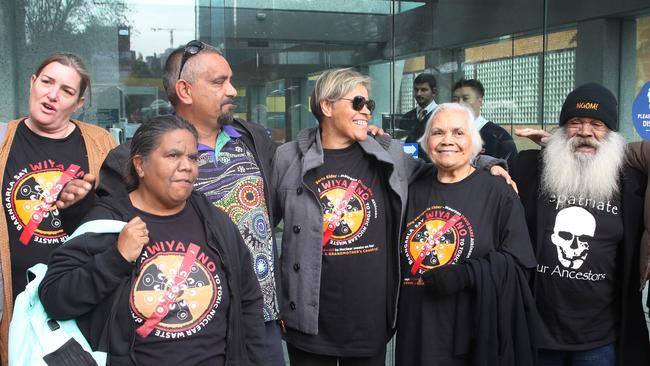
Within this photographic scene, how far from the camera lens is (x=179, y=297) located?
7.69 ft

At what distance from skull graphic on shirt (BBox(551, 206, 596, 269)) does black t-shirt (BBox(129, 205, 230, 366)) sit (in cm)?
154

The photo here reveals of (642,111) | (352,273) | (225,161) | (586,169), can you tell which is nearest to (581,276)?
(586,169)

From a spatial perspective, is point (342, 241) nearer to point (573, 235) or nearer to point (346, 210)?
point (346, 210)

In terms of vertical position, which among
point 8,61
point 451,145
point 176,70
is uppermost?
point 8,61

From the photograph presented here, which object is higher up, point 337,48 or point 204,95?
point 337,48

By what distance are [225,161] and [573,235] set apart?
157 cm

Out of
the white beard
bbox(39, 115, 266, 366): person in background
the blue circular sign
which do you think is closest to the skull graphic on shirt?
the white beard

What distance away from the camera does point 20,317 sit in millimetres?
2275

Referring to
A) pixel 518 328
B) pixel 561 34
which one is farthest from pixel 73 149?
pixel 561 34

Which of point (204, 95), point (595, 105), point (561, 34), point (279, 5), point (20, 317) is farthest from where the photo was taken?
point (561, 34)

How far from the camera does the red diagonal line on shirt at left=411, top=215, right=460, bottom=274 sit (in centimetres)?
305

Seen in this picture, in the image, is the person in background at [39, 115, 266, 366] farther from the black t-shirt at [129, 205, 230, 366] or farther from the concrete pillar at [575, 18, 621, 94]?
the concrete pillar at [575, 18, 621, 94]

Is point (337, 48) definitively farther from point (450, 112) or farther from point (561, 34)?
point (450, 112)

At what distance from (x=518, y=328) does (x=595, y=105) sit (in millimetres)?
1060
